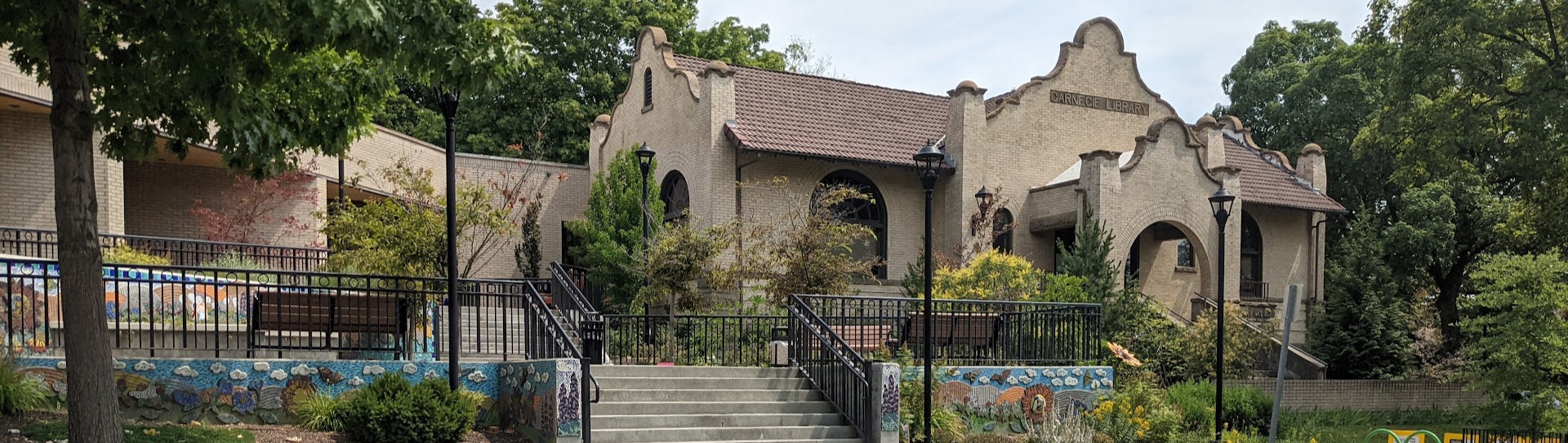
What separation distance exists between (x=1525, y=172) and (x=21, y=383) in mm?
25853

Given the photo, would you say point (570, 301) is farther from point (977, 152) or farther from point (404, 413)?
point (977, 152)

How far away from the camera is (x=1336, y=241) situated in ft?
129

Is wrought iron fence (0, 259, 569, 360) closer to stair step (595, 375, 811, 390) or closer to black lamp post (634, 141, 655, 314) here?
stair step (595, 375, 811, 390)

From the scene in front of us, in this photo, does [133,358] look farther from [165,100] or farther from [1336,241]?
[1336,241]

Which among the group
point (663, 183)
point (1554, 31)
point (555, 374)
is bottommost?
point (555, 374)

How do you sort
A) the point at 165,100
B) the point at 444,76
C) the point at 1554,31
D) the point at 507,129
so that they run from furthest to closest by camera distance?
the point at 507,129 < the point at 1554,31 < the point at 165,100 < the point at 444,76

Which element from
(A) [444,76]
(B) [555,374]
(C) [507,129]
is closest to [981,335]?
(B) [555,374]

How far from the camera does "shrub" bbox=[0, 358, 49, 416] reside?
36.8ft

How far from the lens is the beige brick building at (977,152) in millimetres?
26547

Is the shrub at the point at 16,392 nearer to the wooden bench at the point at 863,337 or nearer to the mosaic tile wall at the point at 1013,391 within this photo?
the wooden bench at the point at 863,337

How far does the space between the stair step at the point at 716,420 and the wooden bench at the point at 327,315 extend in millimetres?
2618

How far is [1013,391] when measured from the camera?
687 inches

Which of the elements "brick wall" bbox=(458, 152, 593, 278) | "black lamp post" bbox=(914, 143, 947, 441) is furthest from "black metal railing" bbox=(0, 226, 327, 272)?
"black lamp post" bbox=(914, 143, 947, 441)

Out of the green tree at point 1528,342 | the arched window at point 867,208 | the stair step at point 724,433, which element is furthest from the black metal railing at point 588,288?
the green tree at point 1528,342
